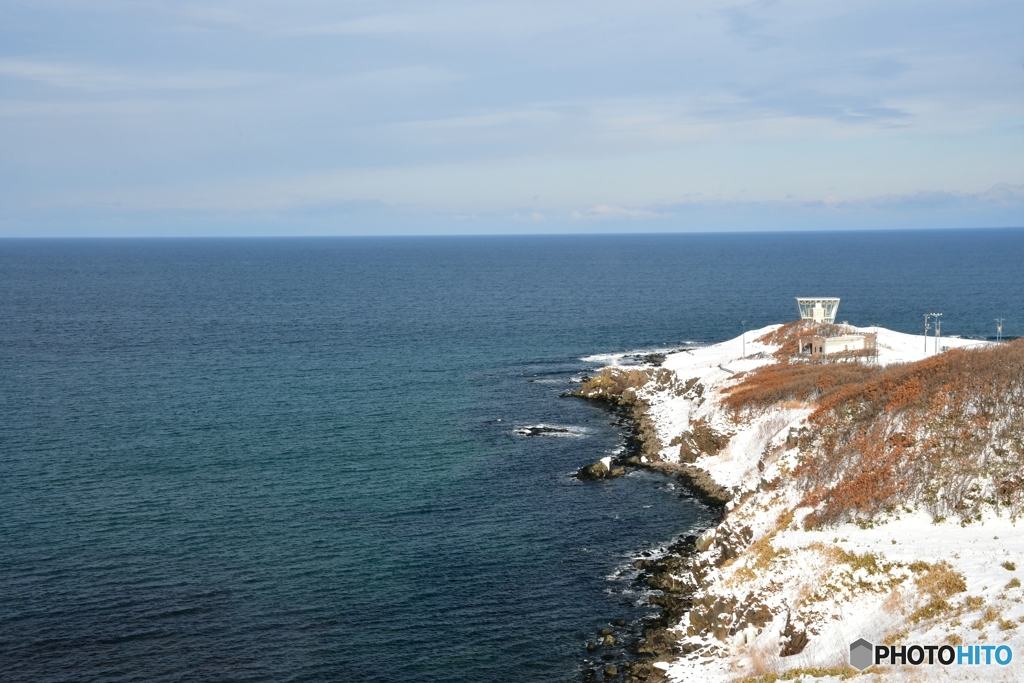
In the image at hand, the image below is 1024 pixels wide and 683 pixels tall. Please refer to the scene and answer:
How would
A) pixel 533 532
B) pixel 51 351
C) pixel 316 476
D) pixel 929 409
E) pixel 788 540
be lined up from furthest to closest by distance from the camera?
pixel 51 351, pixel 316 476, pixel 533 532, pixel 929 409, pixel 788 540

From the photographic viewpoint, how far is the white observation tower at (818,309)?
101m

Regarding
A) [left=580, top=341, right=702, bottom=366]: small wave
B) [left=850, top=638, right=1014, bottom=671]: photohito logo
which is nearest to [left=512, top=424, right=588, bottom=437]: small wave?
[left=580, top=341, right=702, bottom=366]: small wave

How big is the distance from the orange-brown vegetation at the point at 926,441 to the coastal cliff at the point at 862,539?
9 centimetres

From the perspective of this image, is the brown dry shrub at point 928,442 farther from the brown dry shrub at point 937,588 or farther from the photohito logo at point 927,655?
the photohito logo at point 927,655

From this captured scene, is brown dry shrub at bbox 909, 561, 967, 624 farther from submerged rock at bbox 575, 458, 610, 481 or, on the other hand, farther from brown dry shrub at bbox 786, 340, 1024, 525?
submerged rock at bbox 575, 458, 610, 481

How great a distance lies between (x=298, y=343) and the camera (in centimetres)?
12438

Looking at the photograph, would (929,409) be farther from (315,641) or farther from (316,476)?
(316,476)

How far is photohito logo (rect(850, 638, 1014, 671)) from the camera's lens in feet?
93.2

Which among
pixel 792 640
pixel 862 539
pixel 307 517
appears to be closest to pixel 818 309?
pixel 862 539

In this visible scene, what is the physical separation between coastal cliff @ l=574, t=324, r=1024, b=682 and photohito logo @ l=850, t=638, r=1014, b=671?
215mm

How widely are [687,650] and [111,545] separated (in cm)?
3323

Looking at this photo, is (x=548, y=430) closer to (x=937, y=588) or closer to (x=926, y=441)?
(x=926, y=441)

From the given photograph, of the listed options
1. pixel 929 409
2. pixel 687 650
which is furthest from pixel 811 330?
pixel 687 650

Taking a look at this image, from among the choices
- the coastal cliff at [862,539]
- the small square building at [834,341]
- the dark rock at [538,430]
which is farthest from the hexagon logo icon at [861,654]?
the small square building at [834,341]
